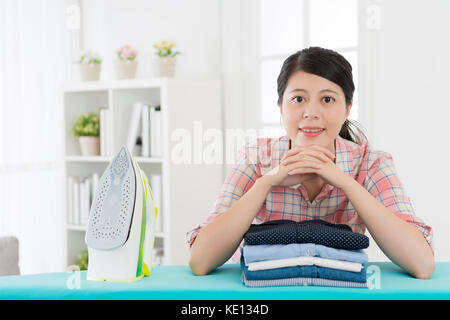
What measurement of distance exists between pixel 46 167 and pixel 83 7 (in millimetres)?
1068

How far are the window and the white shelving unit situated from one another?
0.28 m

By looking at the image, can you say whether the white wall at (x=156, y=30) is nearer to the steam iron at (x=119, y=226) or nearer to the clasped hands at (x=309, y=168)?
the clasped hands at (x=309, y=168)

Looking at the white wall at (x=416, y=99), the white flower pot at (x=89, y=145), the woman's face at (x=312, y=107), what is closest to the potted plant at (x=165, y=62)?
the white flower pot at (x=89, y=145)

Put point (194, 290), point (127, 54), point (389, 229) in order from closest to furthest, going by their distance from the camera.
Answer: point (194, 290)
point (389, 229)
point (127, 54)

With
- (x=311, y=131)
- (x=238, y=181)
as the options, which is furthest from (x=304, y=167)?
(x=238, y=181)

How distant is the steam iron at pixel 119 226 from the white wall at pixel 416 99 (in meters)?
1.68

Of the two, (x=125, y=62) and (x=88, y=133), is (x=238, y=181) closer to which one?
(x=125, y=62)

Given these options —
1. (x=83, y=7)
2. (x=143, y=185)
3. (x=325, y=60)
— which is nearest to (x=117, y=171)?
(x=143, y=185)

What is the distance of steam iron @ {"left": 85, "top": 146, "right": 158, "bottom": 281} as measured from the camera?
3.19 feet

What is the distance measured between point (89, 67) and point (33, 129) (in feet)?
1.58

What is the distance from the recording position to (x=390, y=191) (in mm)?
1329

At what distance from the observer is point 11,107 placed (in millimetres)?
2891

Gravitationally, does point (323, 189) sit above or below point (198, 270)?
above

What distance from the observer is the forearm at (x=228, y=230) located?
3.80ft
